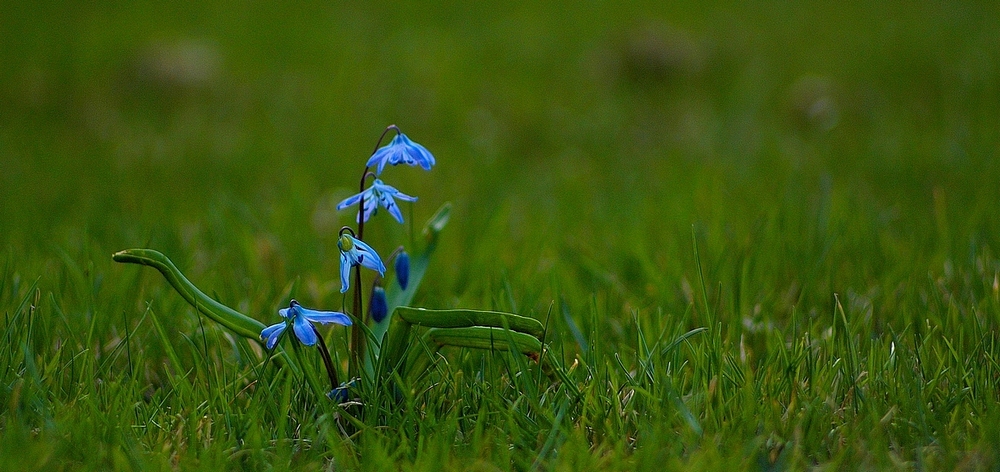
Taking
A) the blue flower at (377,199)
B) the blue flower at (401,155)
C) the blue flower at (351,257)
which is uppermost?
the blue flower at (401,155)

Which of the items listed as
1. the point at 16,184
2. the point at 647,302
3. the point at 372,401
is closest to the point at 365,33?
the point at 16,184

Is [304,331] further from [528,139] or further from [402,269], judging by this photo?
[528,139]

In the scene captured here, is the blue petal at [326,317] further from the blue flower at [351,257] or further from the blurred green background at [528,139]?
the blurred green background at [528,139]

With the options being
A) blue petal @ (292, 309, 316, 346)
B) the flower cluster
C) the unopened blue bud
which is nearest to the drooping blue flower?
the unopened blue bud

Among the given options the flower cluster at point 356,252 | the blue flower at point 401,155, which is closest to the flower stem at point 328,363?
the flower cluster at point 356,252

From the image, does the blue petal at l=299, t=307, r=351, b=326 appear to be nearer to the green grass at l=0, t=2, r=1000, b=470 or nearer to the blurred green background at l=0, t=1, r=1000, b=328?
the green grass at l=0, t=2, r=1000, b=470

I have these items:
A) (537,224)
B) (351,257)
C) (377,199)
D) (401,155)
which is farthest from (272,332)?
(537,224)
